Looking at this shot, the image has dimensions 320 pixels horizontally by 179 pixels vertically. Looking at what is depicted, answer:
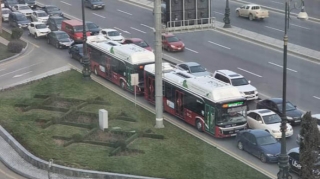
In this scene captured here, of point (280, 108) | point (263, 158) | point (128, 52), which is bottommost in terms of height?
point (263, 158)

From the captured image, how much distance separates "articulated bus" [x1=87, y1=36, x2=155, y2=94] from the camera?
3008cm

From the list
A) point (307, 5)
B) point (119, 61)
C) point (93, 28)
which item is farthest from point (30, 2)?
point (119, 61)

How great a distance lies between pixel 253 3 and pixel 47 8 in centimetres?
1298

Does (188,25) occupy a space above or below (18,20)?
above

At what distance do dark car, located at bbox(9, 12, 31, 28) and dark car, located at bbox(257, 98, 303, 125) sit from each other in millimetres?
20303

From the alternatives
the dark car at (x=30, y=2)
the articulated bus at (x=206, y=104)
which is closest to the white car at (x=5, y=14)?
the dark car at (x=30, y=2)

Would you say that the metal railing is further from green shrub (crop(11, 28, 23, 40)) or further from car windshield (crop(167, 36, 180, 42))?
green shrub (crop(11, 28, 23, 40))

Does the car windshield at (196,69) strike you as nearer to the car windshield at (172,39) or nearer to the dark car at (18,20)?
the car windshield at (172,39)

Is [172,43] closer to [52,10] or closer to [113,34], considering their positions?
[113,34]

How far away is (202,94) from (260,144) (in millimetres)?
3307

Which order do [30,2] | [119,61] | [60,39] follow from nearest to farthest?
[119,61], [60,39], [30,2]

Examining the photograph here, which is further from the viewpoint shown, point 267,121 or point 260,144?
point 267,121

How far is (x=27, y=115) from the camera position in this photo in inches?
1053

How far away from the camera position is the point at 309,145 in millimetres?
19297
